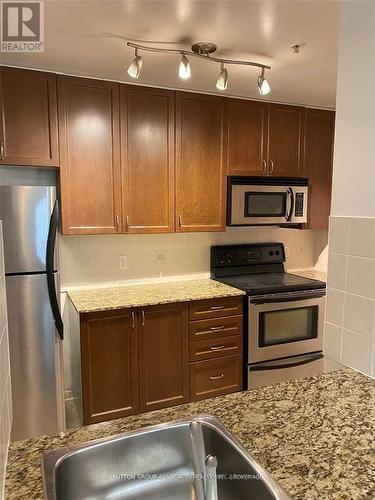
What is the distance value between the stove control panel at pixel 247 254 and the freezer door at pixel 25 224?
62.0 inches

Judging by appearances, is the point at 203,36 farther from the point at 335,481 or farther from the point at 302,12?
the point at 335,481

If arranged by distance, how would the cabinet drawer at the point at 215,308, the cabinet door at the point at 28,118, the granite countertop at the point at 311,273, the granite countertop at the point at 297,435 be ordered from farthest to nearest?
the granite countertop at the point at 311,273 → the cabinet drawer at the point at 215,308 → the cabinet door at the point at 28,118 → the granite countertop at the point at 297,435

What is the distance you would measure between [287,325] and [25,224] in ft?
6.77

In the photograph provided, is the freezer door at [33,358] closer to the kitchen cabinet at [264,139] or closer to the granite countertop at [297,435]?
the granite countertop at [297,435]

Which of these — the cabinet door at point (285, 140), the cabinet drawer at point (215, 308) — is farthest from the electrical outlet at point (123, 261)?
the cabinet door at point (285, 140)

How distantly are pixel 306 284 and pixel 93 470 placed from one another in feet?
7.88

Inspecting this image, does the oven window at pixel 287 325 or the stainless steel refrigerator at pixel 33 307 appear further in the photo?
the oven window at pixel 287 325

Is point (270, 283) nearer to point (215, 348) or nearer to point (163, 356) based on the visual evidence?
point (215, 348)

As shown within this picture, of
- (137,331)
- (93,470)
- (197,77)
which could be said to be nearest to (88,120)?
(197,77)

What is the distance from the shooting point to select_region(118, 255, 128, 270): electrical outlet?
2984mm

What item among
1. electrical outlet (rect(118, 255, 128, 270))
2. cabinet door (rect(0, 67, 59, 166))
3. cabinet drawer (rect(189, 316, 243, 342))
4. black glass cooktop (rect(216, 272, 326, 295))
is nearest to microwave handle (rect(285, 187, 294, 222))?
black glass cooktop (rect(216, 272, 326, 295))

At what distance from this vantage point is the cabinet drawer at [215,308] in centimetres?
267

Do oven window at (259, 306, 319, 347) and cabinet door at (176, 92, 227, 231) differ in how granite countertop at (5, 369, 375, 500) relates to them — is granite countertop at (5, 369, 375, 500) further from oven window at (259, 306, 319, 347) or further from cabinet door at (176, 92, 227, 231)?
cabinet door at (176, 92, 227, 231)

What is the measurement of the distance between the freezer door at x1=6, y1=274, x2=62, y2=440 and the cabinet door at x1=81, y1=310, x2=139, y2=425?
19cm
